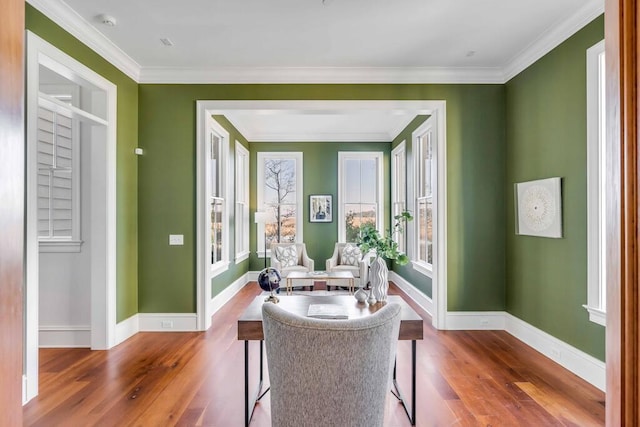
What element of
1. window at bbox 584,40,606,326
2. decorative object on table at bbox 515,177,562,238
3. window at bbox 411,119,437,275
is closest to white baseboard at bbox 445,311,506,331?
window at bbox 411,119,437,275

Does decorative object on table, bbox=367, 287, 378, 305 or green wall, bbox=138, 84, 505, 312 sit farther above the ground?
green wall, bbox=138, 84, 505, 312

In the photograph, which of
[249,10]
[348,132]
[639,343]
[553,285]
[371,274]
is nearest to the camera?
[639,343]

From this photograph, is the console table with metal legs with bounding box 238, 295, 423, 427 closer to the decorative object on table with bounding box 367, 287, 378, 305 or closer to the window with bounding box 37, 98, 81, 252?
the decorative object on table with bounding box 367, 287, 378, 305

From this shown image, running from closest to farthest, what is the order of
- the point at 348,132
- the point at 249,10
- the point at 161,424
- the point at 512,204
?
1. the point at 161,424
2. the point at 249,10
3. the point at 512,204
4. the point at 348,132

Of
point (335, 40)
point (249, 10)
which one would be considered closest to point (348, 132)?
point (335, 40)

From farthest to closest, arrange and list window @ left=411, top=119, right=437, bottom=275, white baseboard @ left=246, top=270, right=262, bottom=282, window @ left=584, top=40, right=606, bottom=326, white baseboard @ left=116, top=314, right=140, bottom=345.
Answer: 1. white baseboard @ left=246, top=270, right=262, bottom=282
2. window @ left=411, top=119, right=437, bottom=275
3. white baseboard @ left=116, top=314, right=140, bottom=345
4. window @ left=584, top=40, right=606, bottom=326

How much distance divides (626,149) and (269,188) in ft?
23.2

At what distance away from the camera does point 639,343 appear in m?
0.65

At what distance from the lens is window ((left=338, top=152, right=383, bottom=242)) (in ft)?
24.4

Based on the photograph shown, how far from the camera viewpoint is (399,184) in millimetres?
6879

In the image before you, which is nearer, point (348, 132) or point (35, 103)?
point (35, 103)

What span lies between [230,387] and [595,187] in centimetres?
320

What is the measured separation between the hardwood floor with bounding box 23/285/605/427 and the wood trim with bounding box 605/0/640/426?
75.2 inches

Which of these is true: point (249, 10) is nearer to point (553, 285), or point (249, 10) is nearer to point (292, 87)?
point (292, 87)
